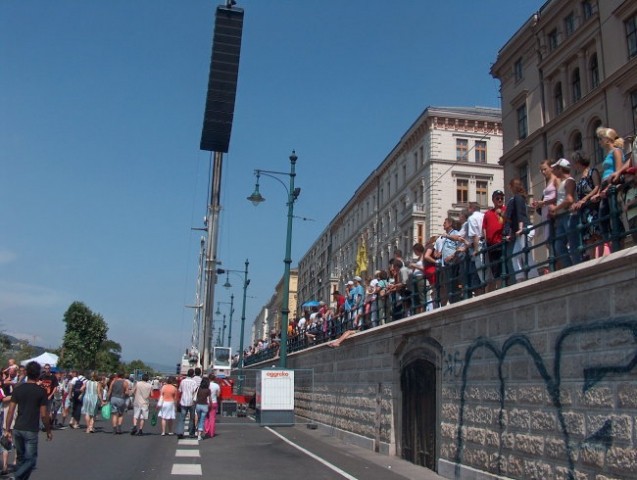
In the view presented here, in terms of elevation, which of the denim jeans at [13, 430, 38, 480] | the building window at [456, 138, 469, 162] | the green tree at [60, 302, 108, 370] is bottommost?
the denim jeans at [13, 430, 38, 480]

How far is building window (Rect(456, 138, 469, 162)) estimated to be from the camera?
49.0 m

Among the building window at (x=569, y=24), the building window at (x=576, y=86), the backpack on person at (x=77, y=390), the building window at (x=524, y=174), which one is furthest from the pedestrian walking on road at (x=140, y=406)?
the building window at (x=569, y=24)

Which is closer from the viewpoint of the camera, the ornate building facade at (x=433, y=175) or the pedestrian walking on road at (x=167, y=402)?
the pedestrian walking on road at (x=167, y=402)

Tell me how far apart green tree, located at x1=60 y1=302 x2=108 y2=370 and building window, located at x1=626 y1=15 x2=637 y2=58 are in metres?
71.7

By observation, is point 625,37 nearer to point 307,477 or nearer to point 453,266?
point 453,266

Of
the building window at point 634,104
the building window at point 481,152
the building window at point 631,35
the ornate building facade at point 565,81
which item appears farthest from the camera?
the building window at point 481,152

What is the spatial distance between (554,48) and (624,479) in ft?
94.2

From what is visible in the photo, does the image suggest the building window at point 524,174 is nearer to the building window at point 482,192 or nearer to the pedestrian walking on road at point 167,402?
the building window at point 482,192

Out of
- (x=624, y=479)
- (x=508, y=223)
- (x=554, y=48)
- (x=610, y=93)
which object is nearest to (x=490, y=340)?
(x=508, y=223)

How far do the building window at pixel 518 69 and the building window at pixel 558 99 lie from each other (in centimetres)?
373

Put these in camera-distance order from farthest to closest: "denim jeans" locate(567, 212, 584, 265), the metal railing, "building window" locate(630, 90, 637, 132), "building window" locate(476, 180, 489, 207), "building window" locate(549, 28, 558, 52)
→ "building window" locate(476, 180, 489, 207) < "building window" locate(549, 28, 558, 52) < "building window" locate(630, 90, 637, 132) < "denim jeans" locate(567, 212, 584, 265) < the metal railing

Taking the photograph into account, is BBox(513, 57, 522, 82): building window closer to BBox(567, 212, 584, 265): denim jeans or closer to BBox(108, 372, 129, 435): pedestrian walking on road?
BBox(108, 372, 129, 435): pedestrian walking on road

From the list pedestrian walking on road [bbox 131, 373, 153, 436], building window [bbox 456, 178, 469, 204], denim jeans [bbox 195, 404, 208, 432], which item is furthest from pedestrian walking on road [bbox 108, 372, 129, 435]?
building window [bbox 456, 178, 469, 204]

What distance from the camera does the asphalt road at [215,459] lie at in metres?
10.5
